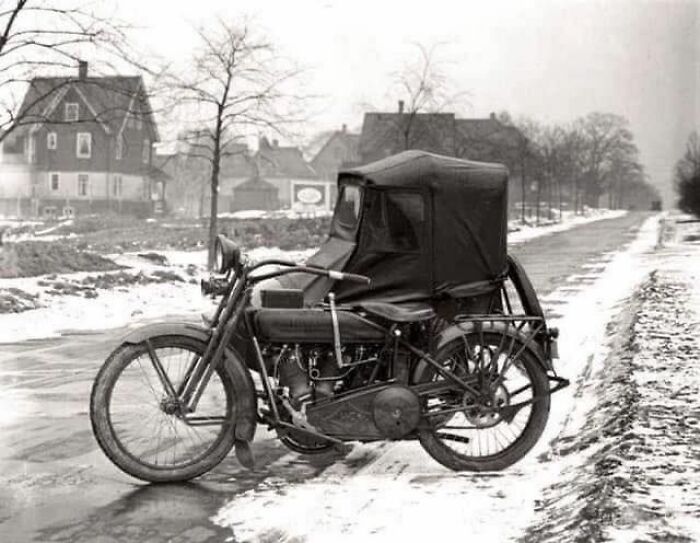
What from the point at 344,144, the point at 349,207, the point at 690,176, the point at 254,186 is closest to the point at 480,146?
the point at 690,176

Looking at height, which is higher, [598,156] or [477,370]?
[598,156]

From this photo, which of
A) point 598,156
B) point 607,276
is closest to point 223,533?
point 607,276

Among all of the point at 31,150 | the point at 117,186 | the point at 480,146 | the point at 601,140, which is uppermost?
the point at 601,140

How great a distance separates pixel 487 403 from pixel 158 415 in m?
1.88

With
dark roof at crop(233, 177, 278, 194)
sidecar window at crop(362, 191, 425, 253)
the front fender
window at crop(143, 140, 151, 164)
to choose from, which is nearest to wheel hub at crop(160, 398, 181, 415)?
the front fender

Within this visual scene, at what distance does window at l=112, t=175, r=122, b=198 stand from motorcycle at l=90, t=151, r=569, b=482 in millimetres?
65944

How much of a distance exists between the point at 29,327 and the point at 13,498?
815 centimetres

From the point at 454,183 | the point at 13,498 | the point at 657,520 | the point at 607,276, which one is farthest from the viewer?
the point at 607,276

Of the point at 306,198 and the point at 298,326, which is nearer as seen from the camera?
the point at 298,326

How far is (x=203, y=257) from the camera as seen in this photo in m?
26.6

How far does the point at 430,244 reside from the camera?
18.9 feet

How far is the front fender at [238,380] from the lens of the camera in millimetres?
5215

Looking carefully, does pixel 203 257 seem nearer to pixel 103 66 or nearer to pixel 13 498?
pixel 103 66

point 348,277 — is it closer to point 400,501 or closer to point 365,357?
point 365,357
